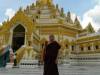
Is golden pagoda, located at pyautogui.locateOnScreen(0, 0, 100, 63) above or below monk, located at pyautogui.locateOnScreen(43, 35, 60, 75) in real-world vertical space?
above

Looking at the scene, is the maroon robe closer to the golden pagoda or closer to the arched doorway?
the golden pagoda

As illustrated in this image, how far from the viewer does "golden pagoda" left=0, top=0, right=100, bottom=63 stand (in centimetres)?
2835

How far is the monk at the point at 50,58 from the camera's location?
5418mm

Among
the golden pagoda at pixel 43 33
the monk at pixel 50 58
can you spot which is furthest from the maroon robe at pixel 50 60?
the golden pagoda at pixel 43 33

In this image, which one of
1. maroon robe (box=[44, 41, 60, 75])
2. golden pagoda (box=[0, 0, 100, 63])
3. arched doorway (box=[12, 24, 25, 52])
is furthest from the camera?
arched doorway (box=[12, 24, 25, 52])

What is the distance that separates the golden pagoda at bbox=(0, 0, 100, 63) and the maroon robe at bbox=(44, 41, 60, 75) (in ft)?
60.4

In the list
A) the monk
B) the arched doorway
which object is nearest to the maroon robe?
the monk

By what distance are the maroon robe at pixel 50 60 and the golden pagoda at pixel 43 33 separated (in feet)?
60.4

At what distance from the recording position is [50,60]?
17.9ft

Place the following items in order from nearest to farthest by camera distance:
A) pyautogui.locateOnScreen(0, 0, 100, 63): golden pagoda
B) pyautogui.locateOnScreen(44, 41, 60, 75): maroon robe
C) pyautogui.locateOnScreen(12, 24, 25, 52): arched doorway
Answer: pyautogui.locateOnScreen(44, 41, 60, 75): maroon robe → pyautogui.locateOnScreen(0, 0, 100, 63): golden pagoda → pyautogui.locateOnScreen(12, 24, 25, 52): arched doorway

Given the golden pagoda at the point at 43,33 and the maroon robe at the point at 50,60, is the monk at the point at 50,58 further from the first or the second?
the golden pagoda at the point at 43,33

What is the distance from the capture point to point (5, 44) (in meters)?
28.3

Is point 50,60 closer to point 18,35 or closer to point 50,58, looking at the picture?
point 50,58

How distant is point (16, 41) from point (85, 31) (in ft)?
40.2
